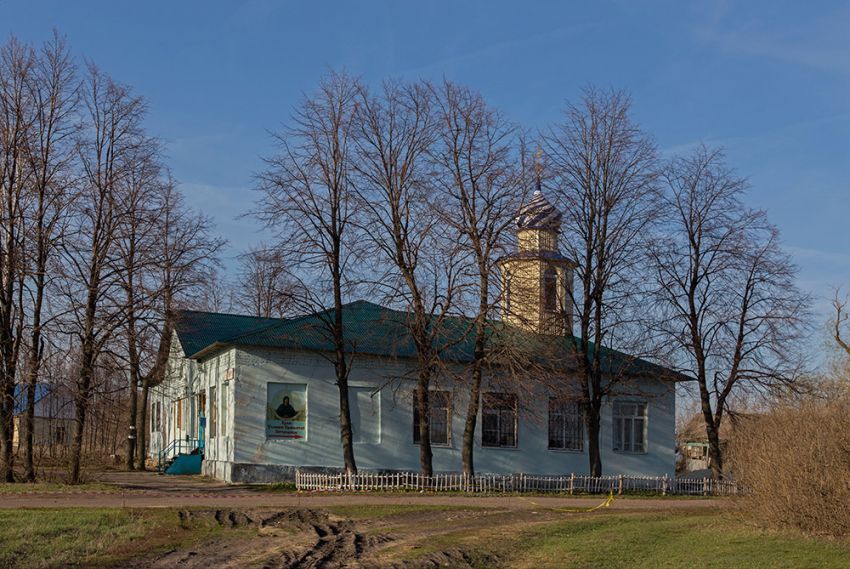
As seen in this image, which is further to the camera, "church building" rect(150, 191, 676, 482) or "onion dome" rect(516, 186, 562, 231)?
"church building" rect(150, 191, 676, 482)

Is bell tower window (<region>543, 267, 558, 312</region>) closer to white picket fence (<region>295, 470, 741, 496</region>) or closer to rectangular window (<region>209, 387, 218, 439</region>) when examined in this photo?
white picket fence (<region>295, 470, 741, 496</region>)

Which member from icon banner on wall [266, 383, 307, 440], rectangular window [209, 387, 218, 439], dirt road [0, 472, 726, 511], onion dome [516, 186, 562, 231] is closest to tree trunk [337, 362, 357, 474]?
icon banner on wall [266, 383, 307, 440]

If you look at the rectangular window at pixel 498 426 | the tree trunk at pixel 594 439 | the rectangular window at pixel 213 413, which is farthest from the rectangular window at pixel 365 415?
the tree trunk at pixel 594 439

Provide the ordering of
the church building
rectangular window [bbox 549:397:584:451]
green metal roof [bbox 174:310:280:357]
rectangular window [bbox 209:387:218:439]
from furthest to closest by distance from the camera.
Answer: green metal roof [bbox 174:310:280:357]
rectangular window [bbox 549:397:584:451]
rectangular window [bbox 209:387:218:439]
the church building

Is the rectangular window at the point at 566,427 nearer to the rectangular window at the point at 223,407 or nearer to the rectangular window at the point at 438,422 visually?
the rectangular window at the point at 438,422

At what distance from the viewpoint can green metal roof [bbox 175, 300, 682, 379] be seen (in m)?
30.8

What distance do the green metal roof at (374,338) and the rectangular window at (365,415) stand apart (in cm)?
157

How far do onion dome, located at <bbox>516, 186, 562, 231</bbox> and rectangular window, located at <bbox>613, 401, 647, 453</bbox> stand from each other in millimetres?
9857

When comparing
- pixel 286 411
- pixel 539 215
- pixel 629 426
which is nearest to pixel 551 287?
pixel 539 215

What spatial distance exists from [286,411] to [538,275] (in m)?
9.97

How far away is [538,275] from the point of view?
3359 cm

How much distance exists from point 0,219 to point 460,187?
13.6 metres

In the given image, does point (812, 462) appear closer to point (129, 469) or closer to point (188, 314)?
point (188, 314)

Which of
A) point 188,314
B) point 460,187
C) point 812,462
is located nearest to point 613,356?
point 460,187
